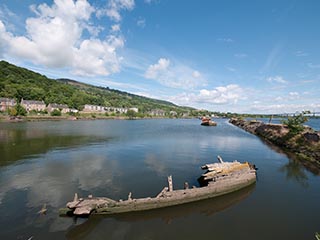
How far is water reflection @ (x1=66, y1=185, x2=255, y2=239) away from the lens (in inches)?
552

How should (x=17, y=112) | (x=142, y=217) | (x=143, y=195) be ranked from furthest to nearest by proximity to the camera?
(x=17, y=112) < (x=143, y=195) < (x=142, y=217)

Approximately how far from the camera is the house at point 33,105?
156 meters

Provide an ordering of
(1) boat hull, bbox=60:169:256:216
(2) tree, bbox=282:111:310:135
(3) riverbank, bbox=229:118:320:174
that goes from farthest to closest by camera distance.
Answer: (2) tree, bbox=282:111:310:135 → (3) riverbank, bbox=229:118:320:174 → (1) boat hull, bbox=60:169:256:216

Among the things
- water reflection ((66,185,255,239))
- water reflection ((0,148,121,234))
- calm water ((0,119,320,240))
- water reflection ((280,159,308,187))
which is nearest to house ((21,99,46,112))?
calm water ((0,119,320,240))

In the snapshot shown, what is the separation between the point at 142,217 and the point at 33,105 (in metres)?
182

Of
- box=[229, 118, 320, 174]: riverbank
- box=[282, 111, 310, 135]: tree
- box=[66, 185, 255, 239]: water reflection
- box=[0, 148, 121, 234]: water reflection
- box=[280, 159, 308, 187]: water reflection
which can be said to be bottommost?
box=[0, 148, 121, 234]: water reflection

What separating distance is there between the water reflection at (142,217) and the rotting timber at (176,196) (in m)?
0.44

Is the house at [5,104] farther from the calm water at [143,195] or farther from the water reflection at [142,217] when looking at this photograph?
the water reflection at [142,217]

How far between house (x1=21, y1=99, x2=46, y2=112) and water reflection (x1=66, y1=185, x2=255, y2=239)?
17416 cm

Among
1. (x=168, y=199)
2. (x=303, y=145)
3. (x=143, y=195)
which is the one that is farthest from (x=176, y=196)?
(x=303, y=145)

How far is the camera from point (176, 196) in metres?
17.8

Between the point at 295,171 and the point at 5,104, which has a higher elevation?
the point at 295,171

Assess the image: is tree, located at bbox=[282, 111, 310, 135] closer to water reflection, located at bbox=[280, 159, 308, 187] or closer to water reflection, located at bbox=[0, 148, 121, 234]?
water reflection, located at bbox=[280, 159, 308, 187]

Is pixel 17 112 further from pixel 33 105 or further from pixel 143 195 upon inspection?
pixel 143 195
